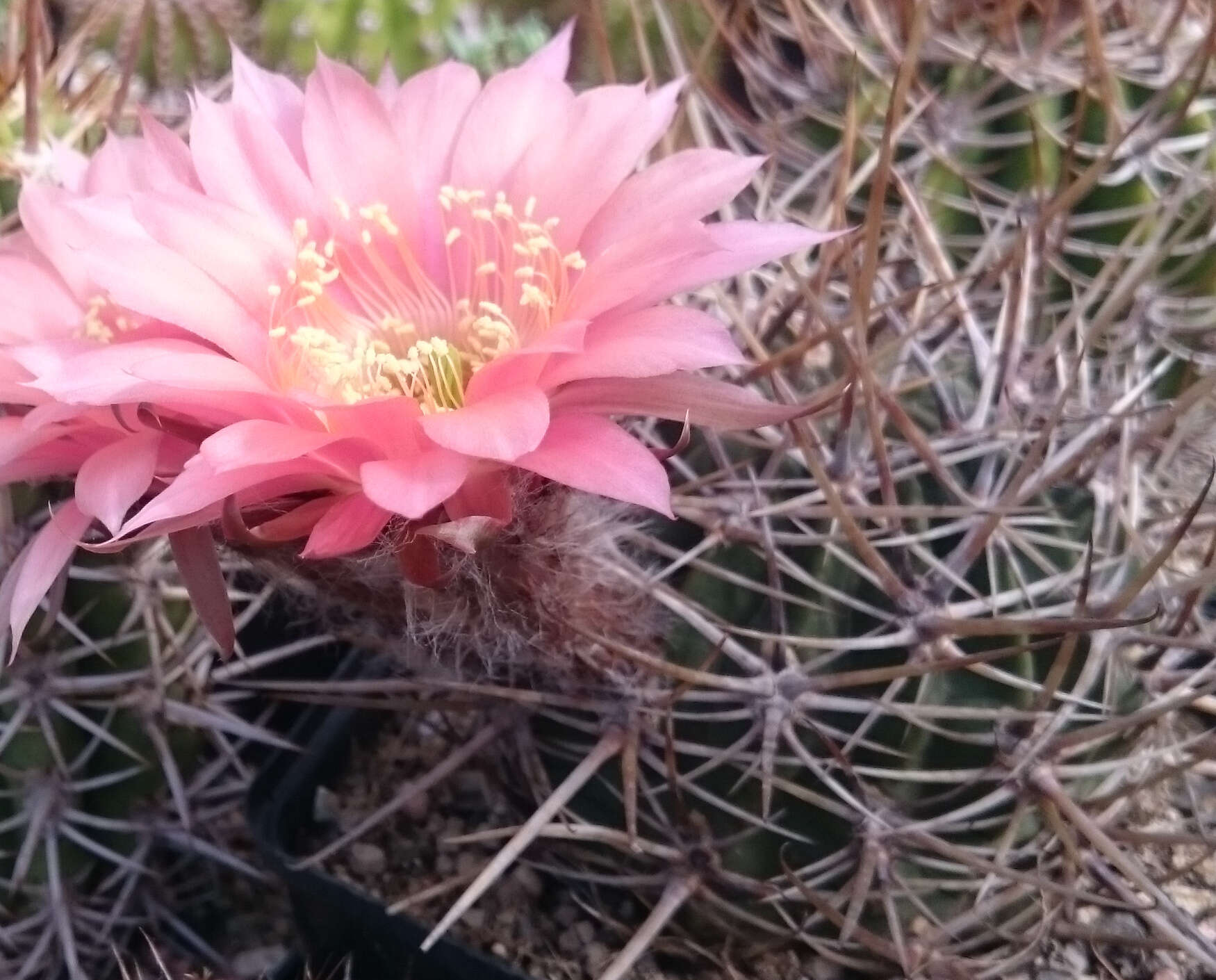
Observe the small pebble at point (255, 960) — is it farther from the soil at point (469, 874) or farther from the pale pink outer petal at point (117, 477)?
the pale pink outer petal at point (117, 477)

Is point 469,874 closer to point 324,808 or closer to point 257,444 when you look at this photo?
point 324,808

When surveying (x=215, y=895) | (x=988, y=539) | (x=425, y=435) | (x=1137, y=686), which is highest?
(x=425, y=435)

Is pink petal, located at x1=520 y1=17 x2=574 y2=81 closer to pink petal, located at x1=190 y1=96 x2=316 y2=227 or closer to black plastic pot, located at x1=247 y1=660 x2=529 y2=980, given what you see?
pink petal, located at x1=190 y1=96 x2=316 y2=227

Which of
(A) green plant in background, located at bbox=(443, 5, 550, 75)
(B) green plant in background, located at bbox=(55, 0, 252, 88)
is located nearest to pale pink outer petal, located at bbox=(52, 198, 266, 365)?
(A) green plant in background, located at bbox=(443, 5, 550, 75)

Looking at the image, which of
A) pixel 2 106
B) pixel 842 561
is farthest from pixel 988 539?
pixel 2 106

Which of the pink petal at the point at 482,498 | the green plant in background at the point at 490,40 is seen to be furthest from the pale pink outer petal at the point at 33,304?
the green plant in background at the point at 490,40

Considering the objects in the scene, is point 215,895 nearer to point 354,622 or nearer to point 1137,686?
point 354,622
